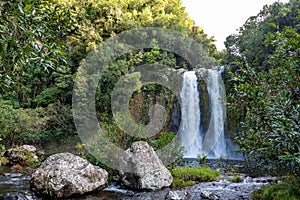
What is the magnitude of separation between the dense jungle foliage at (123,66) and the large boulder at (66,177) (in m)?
1.80

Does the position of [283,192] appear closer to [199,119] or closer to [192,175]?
[192,175]

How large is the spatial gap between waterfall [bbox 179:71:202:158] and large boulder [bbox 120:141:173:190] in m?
10.4

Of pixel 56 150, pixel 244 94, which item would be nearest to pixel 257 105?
pixel 244 94

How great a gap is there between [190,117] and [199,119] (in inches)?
27.2

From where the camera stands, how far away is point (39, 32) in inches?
125

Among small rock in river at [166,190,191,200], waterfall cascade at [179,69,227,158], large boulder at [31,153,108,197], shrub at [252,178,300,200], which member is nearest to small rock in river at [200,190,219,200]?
small rock in river at [166,190,191,200]

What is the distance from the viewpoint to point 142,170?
7926 millimetres

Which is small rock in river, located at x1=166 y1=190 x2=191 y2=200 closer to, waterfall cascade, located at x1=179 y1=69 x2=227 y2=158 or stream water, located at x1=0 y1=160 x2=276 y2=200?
stream water, located at x1=0 y1=160 x2=276 y2=200

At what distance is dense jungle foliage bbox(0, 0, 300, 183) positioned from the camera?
3266 millimetres

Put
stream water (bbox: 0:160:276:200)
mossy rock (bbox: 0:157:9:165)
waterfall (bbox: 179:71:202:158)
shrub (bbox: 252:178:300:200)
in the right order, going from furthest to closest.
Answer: waterfall (bbox: 179:71:202:158) → mossy rock (bbox: 0:157:9:165) → stream water (bbox: 0:160:276:200) → shrub (bbox: 252:178:300:200)

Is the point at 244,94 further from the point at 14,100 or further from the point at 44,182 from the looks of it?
the point at 14,100

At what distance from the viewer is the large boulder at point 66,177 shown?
7113mm

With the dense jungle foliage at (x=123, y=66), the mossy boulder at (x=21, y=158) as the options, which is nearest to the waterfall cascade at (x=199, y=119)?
the dense jungle foliage at (x=123, y=66)

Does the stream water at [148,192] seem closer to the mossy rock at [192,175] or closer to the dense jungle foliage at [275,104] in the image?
the mossy rock at [192,175]
